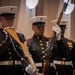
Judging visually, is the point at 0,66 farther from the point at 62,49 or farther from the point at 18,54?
the point at 62,49

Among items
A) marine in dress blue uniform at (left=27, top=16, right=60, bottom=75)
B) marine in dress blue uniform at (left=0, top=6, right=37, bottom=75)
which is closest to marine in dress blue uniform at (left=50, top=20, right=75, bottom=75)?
marine in dress blue uniform at (left=27, top=16, right=60, bottom=75)

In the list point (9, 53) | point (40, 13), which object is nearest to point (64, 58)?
point (9, 53)

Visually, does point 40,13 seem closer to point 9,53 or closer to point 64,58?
point 64,58

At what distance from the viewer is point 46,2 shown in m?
4.30

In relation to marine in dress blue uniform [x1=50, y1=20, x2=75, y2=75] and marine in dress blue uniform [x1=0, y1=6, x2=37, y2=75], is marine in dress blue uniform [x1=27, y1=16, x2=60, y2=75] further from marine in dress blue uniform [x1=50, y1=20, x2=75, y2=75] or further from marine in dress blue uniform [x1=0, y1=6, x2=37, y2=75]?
marine in dress blue uniform [x1=0, y1=6, x2=37, y2=75]

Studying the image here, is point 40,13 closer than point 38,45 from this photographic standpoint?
No

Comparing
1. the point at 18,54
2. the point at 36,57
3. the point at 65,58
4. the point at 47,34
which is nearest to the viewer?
the point at 18,54

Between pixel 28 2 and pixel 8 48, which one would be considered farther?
pixel 28 2

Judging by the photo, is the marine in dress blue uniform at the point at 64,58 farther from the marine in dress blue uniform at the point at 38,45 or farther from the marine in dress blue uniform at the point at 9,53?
the marine in dress blue uniform at the point at 9,53

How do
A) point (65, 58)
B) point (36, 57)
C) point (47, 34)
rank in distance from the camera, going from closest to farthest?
point (36, 57) < point (65, 58) < point (47, 34)

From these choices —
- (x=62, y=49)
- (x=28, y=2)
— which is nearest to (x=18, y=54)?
(x=62, y=49)

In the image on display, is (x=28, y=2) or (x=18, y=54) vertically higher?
(x=28, y=2)

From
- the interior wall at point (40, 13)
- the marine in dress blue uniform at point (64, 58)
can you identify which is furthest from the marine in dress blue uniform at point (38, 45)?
the interior wall at point (40, 13)

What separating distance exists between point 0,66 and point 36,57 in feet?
1.84
